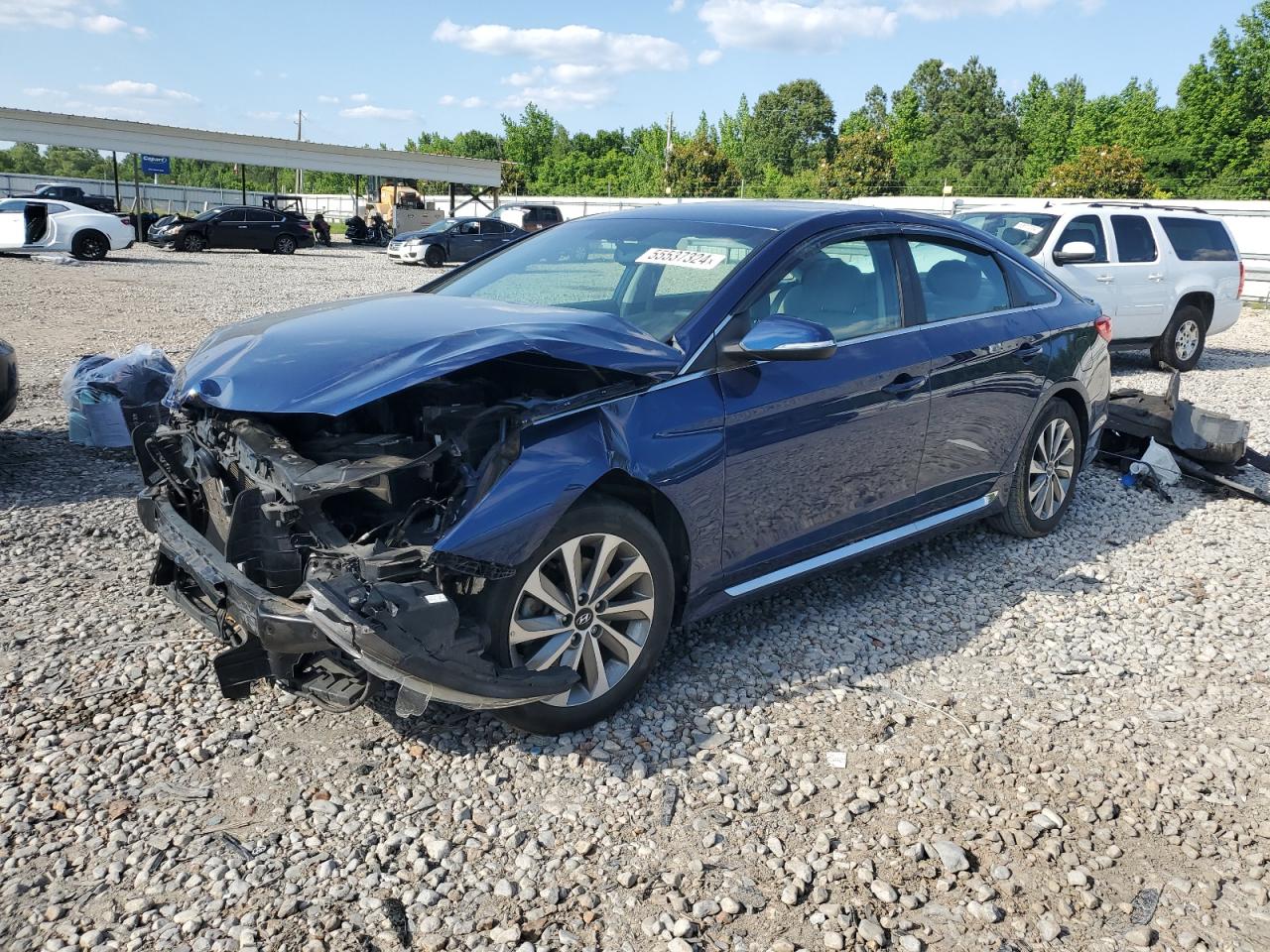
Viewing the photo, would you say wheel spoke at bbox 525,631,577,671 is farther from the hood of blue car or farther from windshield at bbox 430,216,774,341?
windshield at bbox 430,216,774,341

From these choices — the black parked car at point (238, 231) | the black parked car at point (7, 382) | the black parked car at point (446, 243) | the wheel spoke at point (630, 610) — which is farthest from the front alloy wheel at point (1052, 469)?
the black parked car at point (238, 231)

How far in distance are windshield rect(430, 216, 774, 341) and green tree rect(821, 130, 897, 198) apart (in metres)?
49.3

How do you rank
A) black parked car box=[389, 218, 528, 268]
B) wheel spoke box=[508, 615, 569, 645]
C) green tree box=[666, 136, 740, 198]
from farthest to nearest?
green tree box=[666, 136, 740, 198]
black parked car box=[389, 218, 528, 268]
wheel spoke box=[508, 615, 569, 645]

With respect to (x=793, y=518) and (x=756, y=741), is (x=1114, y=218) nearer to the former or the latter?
(x=793, y=518)

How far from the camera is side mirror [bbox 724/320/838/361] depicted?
3.61 metres

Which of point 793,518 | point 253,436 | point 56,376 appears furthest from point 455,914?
point 56,376

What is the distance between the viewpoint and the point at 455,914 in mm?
2604

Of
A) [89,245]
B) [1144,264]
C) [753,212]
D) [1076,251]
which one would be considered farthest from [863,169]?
[753,212]

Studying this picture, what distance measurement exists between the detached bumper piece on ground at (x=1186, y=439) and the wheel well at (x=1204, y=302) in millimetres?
5651

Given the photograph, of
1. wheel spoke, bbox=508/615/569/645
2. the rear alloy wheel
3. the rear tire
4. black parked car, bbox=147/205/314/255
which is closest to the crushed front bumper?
wheel spoke, bbox=508/615/569/645

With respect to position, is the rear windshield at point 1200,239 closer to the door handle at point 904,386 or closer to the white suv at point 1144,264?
the white suv at point 1144,264

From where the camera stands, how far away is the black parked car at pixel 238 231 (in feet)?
97.5

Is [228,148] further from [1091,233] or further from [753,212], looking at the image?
[753,212]

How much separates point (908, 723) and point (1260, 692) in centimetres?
157
